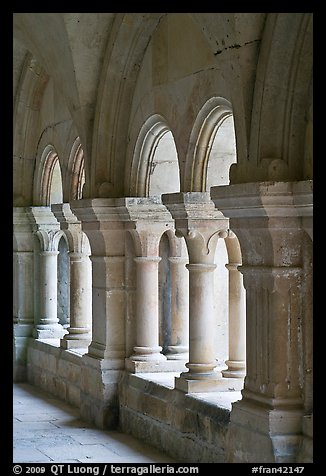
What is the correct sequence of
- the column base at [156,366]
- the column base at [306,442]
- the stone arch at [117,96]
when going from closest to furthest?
the column base at [306,442] < the stone arch at [117,96] < the column base at [156,366]

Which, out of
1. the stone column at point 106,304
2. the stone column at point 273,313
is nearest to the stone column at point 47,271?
the stone column at point 106,304

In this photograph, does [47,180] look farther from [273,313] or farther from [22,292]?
[273,313]

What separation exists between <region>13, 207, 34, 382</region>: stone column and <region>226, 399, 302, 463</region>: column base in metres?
6.13

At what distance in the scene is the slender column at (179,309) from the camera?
28.8 feet

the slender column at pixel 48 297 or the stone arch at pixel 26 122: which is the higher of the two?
the stone arch at pixel 26 122

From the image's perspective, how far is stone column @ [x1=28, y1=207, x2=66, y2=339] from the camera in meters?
11.5

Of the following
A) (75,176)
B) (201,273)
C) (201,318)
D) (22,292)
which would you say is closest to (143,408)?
(201,318)

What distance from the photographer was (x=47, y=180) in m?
11.5

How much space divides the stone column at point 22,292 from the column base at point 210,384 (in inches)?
188

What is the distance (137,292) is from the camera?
28.2 ft

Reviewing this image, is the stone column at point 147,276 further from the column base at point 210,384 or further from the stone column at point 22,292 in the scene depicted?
the stone column at point 22,292

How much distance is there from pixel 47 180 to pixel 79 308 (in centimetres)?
189

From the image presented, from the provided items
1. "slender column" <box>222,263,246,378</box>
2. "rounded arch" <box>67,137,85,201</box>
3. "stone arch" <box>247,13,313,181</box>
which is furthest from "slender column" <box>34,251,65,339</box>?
"stone arch" <box>247,13,313,181</box>
